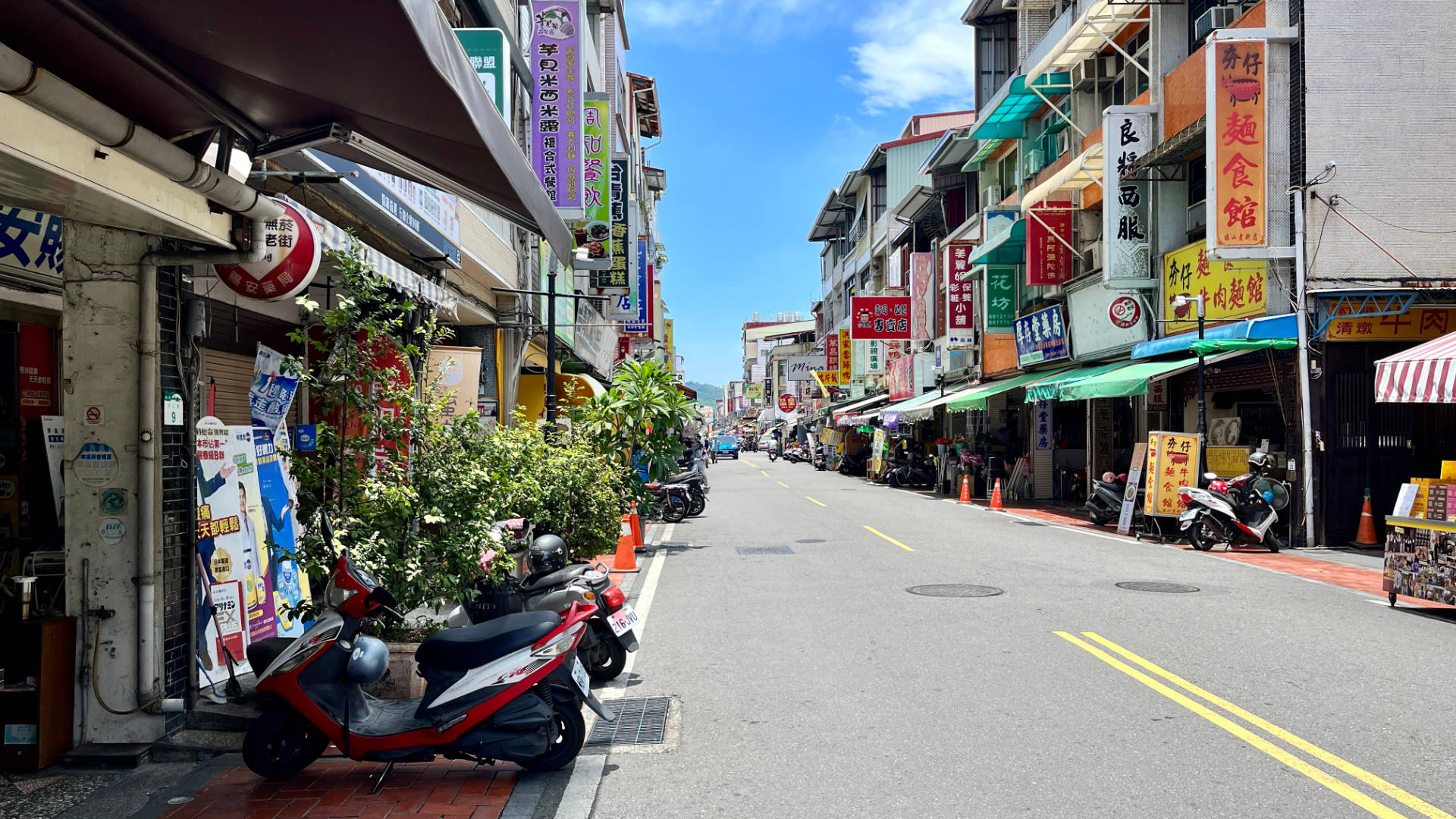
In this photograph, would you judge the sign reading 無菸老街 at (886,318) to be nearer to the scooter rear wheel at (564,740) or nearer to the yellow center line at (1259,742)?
the yellow center line at (1259,742)

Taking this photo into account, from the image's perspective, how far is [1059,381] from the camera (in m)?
21.8

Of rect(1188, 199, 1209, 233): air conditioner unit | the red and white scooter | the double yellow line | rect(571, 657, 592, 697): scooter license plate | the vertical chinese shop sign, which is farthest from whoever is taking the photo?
rect(1188, 199, 1209, 233): air conditioner unit

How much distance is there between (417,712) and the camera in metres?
5.05

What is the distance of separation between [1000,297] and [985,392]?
3.95 metres

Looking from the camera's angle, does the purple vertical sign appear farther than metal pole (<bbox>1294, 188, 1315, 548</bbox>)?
Yes

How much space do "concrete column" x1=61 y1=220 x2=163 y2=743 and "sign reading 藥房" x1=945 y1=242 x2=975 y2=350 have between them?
2907 cm

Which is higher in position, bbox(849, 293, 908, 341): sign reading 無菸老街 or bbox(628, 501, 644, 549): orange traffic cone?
bbox(849, 293, 908, 341): sign reading 無菸老街

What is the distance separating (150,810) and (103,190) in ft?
9.38

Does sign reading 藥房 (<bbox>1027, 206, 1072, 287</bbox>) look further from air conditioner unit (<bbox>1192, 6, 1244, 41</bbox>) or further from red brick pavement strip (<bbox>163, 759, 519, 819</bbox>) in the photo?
red brick pavement strip (<bbox>163, 759, 519, 819</bbox>)

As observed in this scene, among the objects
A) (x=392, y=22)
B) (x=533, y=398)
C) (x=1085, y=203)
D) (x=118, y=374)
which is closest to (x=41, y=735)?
(x=118, y=374)

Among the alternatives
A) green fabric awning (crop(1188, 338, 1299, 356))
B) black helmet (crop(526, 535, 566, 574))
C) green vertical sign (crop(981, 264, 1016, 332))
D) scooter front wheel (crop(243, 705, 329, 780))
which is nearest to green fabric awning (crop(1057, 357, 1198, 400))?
green fabric awning (crop(1188, 338, 1299, 356))

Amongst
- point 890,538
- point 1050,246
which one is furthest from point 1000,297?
point 890,538

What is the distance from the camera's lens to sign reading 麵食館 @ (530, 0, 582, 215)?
1747 centimetres

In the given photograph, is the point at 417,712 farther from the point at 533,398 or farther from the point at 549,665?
the point at 533,398
